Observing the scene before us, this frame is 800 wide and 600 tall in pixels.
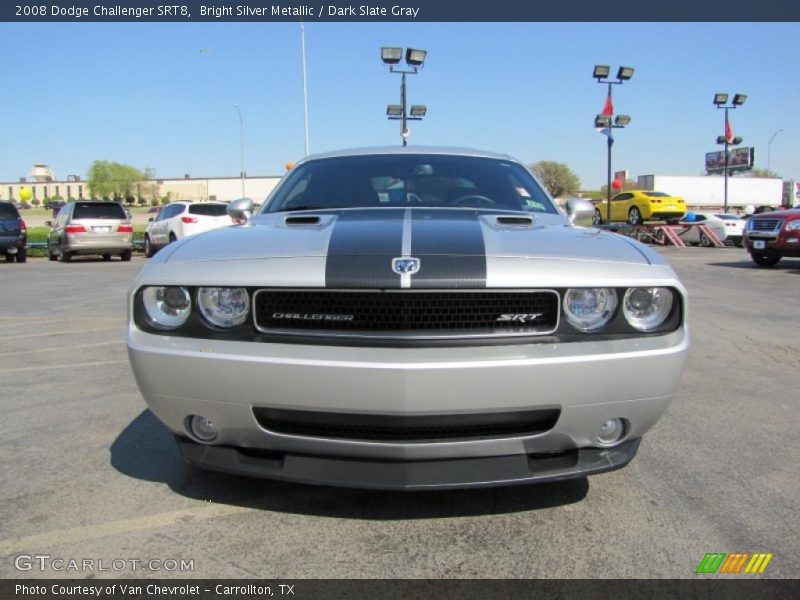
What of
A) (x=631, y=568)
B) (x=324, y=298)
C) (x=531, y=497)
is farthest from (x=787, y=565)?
(x=324, y=298)

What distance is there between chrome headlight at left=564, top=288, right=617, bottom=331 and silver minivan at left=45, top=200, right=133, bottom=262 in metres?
17.4

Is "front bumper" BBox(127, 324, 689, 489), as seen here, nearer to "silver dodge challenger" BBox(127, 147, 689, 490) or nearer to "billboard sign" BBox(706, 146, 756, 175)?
"silver dodge challenger" BBox(127, 147, 689, 490)

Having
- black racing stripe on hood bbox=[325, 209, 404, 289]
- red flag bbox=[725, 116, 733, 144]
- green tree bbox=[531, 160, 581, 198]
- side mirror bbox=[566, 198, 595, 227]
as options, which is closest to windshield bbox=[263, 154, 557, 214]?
side mirror bbox=[566, 198, 595, 227]

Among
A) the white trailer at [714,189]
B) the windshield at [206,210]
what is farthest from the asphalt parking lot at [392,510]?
the white trailer at [714,189]

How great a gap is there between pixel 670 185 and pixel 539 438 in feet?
211

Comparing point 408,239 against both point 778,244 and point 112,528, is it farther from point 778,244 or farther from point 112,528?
point 778,244

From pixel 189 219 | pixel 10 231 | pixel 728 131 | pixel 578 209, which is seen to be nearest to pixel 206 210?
pixel 189 219

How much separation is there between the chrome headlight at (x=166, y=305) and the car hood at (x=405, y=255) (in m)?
0.06

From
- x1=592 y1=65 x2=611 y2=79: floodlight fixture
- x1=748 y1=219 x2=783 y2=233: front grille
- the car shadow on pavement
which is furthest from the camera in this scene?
x1=592 y1=65 x2=611 y2=79: floodlight fixture

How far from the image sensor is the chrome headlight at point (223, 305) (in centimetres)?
231

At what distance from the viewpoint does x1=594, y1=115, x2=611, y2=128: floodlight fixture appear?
88.4 ft

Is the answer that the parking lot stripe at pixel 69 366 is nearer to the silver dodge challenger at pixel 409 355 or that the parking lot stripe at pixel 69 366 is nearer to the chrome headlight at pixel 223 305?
the silver dodge challenger at pixel 409 355

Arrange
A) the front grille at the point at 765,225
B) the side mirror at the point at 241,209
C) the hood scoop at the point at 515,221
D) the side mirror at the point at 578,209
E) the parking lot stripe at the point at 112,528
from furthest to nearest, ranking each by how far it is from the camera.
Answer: the front grille at the point at 765,225 → the side mirror at the point at 241,209 → the side mirror at the point at 578,209 → the hood scoop at the point at 515,221 → the parking lot stripe at the point at 112,528

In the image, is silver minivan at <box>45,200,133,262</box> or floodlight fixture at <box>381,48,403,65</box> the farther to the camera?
floodlight fixture at <box>381,48,403,65</box>
